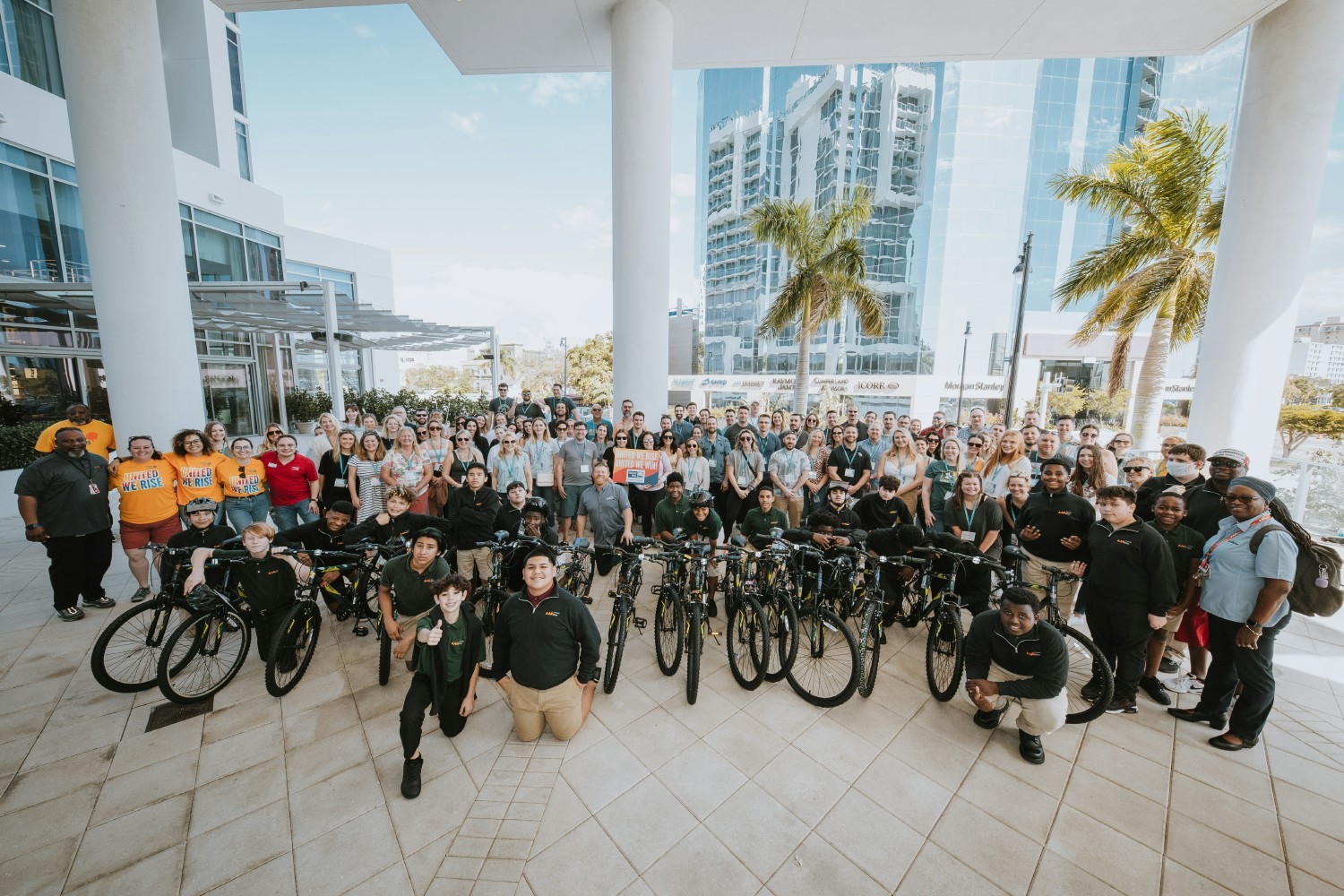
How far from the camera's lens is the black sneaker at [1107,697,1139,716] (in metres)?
3.88

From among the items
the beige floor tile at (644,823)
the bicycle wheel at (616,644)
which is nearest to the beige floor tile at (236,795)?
the beige floor tile at (644,823)

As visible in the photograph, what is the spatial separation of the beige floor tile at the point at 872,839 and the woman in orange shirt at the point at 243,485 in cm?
644

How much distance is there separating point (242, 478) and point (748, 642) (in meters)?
5.89

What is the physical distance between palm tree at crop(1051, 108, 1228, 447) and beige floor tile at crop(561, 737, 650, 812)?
1224cm

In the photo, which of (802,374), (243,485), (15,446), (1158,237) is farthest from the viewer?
(802,374)

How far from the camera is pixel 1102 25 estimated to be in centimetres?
900

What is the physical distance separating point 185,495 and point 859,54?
1401cm

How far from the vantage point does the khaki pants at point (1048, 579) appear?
4629mm

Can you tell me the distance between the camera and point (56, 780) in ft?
10.4

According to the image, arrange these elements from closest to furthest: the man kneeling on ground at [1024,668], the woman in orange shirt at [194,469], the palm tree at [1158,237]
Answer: the man kneeling on ground at [1024,668]
the woman in orange shirt at [194,469]
the palm tree at [1158,237]

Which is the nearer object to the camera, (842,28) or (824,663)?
(824,663)

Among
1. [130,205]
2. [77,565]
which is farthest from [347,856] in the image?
[130,205]

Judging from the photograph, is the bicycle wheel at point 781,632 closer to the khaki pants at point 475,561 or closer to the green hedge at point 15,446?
the khaki pants at point 475,561

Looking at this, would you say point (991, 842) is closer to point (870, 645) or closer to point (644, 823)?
point (870, 645)
